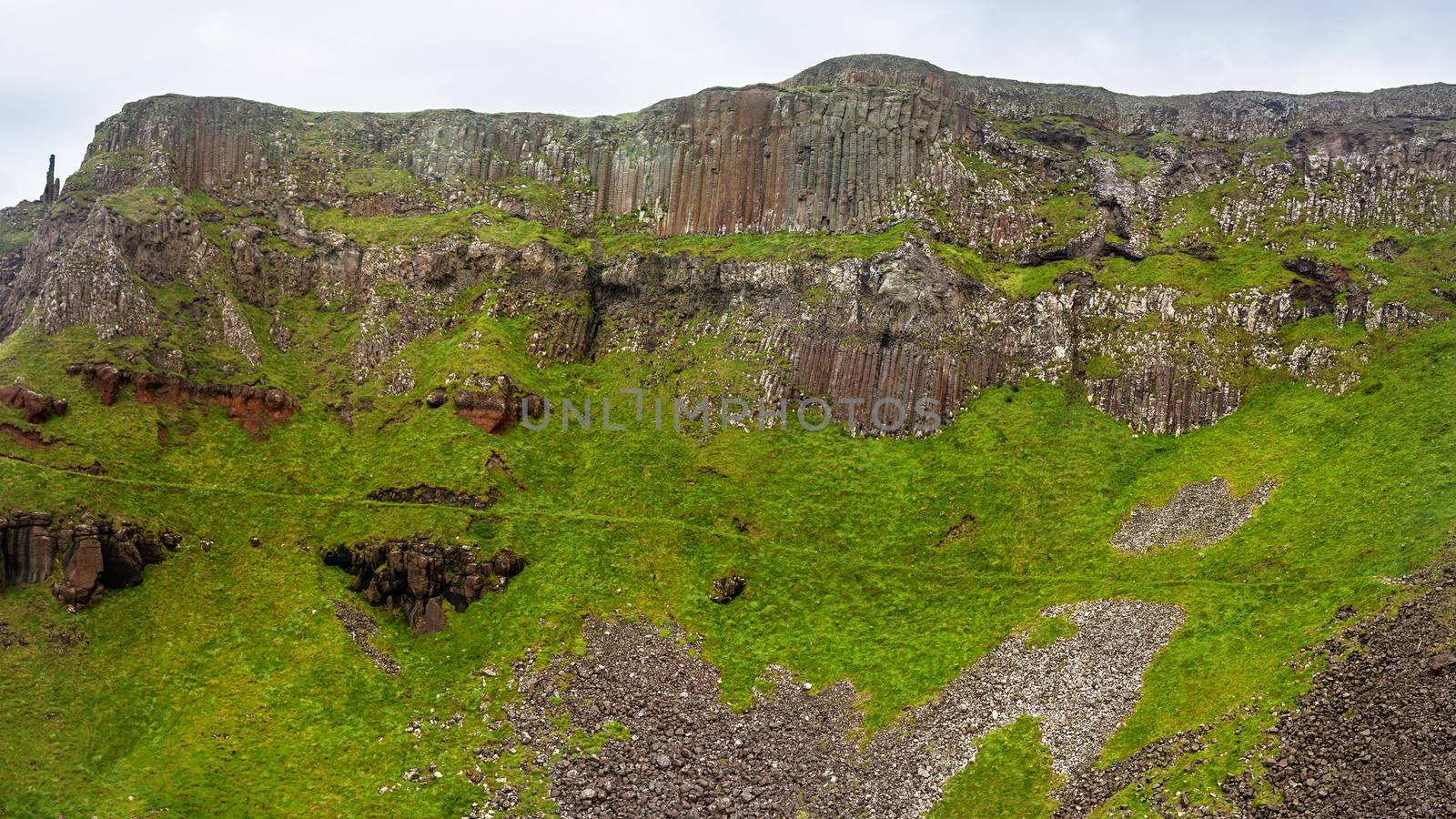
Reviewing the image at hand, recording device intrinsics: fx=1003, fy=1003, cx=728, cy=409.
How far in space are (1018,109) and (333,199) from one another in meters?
68.6

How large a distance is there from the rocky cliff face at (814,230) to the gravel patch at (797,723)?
28449 millimetres

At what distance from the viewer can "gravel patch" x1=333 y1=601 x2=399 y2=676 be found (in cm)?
5544

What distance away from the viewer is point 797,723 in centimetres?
5103

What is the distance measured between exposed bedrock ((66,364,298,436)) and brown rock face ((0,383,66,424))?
11.7ft

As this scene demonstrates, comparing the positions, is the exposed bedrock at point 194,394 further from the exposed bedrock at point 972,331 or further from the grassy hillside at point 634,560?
the exposed bedrock at point 972,331

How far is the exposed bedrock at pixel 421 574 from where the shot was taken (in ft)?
197

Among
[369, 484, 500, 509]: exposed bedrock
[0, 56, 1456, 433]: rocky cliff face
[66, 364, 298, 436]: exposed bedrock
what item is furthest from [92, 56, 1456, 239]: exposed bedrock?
[369, 484, 500, 509]: exposed bedrock

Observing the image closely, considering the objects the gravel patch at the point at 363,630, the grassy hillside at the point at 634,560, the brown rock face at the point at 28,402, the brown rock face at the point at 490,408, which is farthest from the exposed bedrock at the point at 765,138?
the gravel patch at the point at 363,630

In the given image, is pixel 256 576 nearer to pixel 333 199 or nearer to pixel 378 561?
pixel 378 561

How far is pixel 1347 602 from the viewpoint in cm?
4628

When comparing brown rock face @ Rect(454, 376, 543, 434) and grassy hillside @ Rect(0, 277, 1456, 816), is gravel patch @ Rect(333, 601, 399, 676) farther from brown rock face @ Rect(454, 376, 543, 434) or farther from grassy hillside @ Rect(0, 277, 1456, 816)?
brown rock face @ Rect(454, 376, 543, 434)

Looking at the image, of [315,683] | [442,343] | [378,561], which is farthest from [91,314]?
[315,683]

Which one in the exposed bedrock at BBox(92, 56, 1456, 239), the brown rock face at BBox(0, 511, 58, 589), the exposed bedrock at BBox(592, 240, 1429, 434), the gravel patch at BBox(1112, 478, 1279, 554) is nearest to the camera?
the brown rock face at BBox(0, 511, 58, 589)

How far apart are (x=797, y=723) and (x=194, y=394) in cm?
4972
